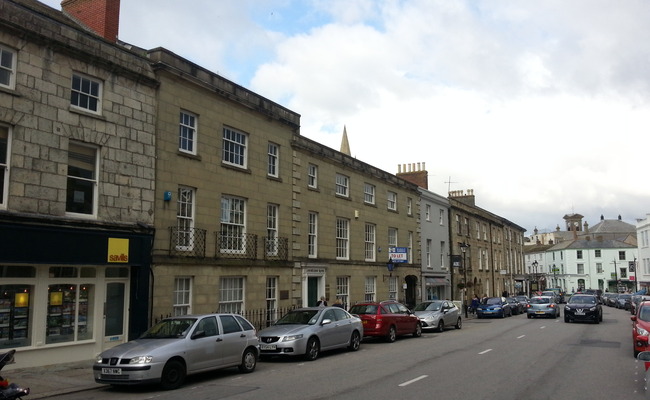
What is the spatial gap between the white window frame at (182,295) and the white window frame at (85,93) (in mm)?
5931

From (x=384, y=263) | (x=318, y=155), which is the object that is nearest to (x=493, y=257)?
(x=384, y=263)

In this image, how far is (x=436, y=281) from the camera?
39.4 meters

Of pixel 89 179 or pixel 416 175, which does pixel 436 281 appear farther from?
pixel 89 179

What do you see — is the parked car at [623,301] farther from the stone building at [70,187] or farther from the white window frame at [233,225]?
the stone building at [70,187]

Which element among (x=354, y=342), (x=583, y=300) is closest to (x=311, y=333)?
(x=354, y=342)

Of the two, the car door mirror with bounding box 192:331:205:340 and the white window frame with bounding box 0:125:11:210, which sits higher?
the white window frame with bounding box 0:125:11:210

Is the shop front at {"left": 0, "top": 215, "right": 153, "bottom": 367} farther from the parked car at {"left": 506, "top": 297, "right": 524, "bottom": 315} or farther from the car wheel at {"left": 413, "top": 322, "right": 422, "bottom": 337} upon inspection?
the parked car at {"left": 506, "top": 297, "right": 524, "bottom": 315}

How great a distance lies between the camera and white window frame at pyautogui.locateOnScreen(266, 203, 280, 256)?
22328mm

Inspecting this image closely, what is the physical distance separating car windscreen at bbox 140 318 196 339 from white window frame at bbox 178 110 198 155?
7319 mm

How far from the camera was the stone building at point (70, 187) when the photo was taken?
Answer: 13320mm

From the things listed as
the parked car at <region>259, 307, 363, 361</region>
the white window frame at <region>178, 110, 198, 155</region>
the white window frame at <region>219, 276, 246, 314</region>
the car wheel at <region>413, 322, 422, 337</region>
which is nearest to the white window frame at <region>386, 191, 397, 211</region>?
the car wheel at <region>413, 322, 422, 337</region>

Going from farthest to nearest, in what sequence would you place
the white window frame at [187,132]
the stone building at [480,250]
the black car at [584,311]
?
the stone building at [480,250], the black car at [584,311], the white window frame at [187,132]

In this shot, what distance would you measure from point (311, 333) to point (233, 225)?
6328mm

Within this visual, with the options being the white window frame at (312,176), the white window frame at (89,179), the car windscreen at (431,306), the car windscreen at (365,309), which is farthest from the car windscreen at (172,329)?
the car windscreen at (431,306)
